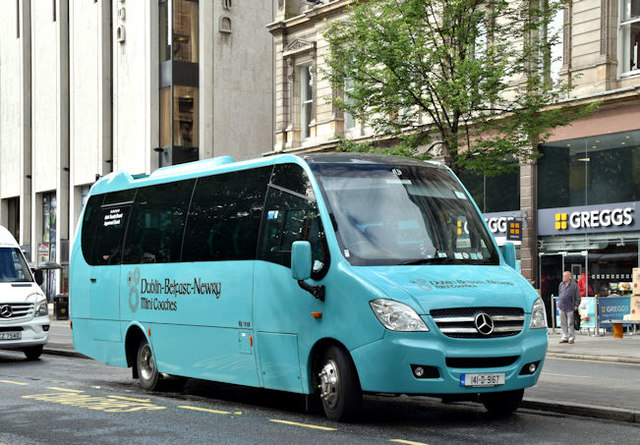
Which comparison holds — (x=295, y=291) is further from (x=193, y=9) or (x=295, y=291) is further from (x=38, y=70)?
(x=38, y=70)

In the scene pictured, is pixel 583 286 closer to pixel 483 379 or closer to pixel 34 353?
pixel 34 353

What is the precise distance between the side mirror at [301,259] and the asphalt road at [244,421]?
144 cm

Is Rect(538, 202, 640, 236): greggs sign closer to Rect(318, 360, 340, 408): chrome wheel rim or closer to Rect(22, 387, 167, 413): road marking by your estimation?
Rect(22, 387, 167, 413): road marking

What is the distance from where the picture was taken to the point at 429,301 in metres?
9.30

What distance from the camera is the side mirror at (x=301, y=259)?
9.89 m

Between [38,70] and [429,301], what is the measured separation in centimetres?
5097

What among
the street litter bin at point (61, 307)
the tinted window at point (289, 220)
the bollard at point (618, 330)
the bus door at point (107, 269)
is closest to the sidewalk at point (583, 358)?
the bollard at point (618, 330)

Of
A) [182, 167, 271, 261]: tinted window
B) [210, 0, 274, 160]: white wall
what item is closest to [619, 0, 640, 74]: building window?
[182, 167, 271, 261]: tinted window

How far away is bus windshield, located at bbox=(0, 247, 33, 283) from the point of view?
20.0 metres

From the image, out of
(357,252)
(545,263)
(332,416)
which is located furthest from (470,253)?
(545,263)

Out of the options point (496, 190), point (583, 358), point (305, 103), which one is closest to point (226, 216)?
point (583, 358)

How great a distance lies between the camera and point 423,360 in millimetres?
9227

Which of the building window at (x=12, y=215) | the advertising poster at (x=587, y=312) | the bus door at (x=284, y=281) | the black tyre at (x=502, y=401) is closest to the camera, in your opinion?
the black tyre at (x=502, y=401)

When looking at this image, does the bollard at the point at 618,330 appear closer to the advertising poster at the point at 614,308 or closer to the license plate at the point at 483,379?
the advertising poster at the point at 614,308
